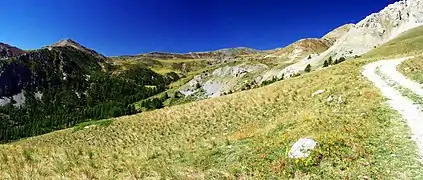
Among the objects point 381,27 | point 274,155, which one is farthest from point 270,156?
point 381,27

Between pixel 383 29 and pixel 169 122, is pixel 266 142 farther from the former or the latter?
pixel 383 29

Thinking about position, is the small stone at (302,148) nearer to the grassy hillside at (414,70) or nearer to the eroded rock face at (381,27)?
the grassy hillside at (414,70)

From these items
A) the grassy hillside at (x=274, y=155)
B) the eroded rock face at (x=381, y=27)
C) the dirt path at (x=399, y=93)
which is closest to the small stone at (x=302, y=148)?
the grassy hillside at (x=274, y=155)

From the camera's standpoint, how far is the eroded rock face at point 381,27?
15238 centimetres

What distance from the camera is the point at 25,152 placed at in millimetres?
16469

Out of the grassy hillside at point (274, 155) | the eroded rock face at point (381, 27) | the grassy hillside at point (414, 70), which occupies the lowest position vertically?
the grassy hillside at point (274, 155)

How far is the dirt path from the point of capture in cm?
1747

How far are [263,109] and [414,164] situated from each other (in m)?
25.1

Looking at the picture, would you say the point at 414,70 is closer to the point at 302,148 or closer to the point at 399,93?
the point at 399,93

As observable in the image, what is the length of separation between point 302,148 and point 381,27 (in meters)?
170

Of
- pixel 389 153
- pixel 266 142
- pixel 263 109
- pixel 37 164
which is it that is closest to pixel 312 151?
pixel 389 153

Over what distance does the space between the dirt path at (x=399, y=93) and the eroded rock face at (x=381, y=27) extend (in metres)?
108

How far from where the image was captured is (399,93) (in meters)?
27.2

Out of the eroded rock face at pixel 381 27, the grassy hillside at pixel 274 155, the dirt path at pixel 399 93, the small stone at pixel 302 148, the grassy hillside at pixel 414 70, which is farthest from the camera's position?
the eroded rock face at pixel 381 27
